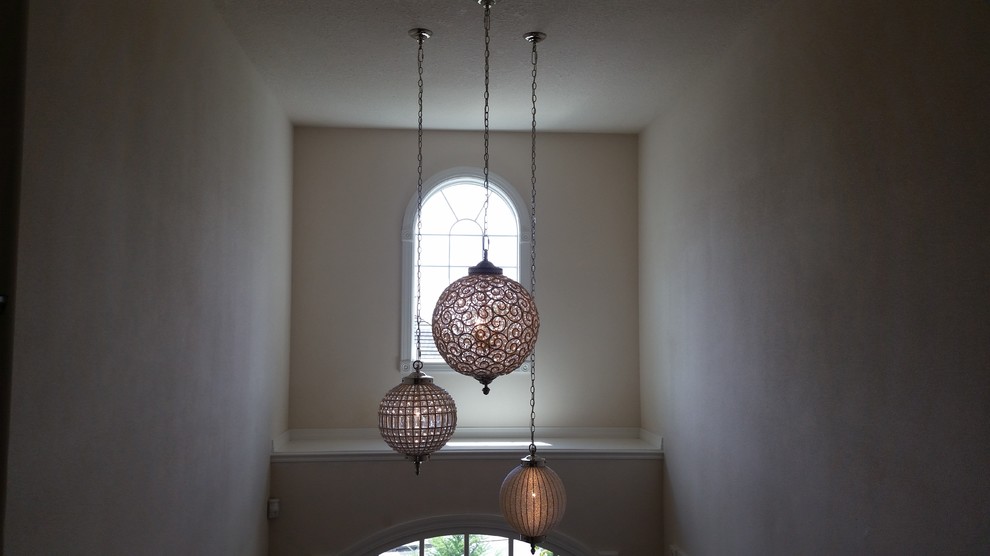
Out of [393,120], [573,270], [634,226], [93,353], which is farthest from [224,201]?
[634,226]

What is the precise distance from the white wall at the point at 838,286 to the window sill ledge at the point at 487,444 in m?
0.62

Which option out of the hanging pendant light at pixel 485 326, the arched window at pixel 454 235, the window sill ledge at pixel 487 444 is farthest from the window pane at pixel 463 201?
the hanging pendant light at pixel 485 326

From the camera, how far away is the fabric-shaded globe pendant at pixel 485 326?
2.96m

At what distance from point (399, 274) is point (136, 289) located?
3.18 metres

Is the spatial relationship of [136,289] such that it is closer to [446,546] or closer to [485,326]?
[485,326]

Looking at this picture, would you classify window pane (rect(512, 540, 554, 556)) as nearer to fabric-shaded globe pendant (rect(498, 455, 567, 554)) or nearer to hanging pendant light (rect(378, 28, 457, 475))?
fabric-shaded globe pendant (rect(498, 455, 567, 554))

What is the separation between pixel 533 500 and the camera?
3393 mm

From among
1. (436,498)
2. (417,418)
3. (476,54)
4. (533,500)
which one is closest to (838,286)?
(533,500)

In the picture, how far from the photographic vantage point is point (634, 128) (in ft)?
18.9

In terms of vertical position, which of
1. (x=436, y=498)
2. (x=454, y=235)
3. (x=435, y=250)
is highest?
(x=454, y=235)

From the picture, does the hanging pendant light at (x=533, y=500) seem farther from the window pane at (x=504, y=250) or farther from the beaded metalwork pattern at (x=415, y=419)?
the window pane at (x=504, y=250)

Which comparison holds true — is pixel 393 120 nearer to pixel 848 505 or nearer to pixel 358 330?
pixel 358 330

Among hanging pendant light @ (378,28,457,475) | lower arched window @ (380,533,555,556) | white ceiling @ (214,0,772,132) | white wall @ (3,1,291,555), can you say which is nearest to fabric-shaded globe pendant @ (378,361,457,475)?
hanging pendant light @ (378,28,457,475)

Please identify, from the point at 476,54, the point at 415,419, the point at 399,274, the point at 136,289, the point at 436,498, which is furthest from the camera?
the point at 399,274
